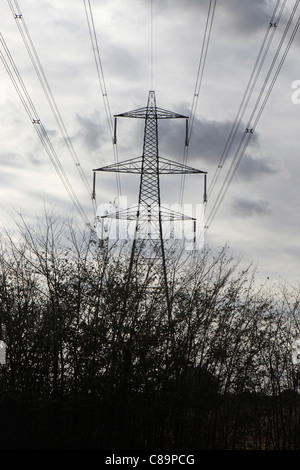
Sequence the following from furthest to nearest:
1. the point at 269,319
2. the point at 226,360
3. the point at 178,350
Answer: the point at 269,319, the point at 226,360, the point at 178,350

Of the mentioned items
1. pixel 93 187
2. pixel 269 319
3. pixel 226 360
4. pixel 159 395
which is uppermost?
pixel 93 187

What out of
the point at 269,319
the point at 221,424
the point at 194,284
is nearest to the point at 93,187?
the point at 194,284

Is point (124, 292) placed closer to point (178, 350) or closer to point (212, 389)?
point (178, 350)

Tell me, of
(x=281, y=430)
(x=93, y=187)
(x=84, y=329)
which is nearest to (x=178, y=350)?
(x=84, y=329)

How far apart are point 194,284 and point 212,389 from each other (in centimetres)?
274

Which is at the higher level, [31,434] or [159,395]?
[159,395]

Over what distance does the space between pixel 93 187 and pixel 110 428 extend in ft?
29.8

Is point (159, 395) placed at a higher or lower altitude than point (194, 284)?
lower

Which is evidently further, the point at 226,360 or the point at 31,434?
the point at 226,360
